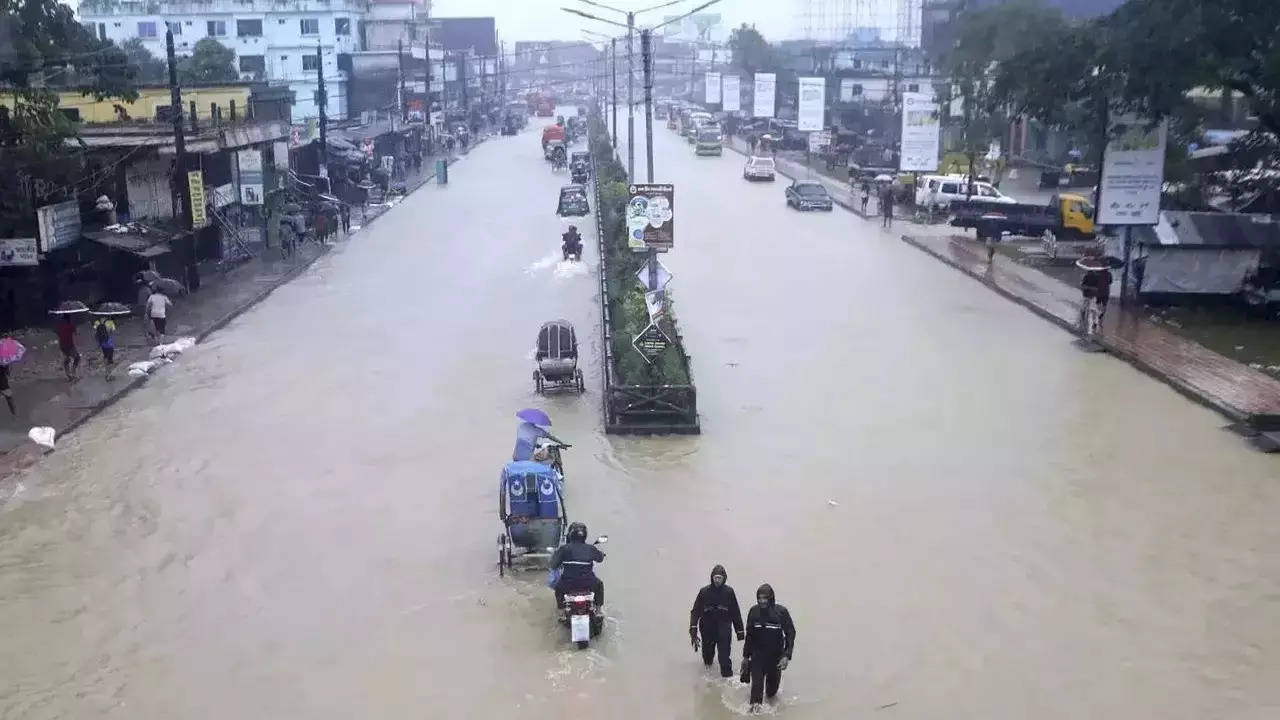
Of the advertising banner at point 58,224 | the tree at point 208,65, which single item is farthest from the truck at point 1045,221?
the tree at point 208,65

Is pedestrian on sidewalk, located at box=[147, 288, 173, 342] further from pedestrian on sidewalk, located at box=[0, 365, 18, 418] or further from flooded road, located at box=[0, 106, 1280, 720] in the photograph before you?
pedestrian on sidewalk, located at box=[0, 365, 18, 418]

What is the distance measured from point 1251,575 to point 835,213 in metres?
34.7

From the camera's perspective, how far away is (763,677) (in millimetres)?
9133

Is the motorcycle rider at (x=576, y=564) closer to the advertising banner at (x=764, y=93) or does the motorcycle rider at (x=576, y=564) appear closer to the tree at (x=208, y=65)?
the tree at (x=208, y=65)

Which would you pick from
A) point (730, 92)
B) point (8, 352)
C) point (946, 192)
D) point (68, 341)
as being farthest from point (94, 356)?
point (730, 92)

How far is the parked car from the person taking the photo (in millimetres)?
46125

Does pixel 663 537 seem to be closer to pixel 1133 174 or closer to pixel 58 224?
pixel 1133 174

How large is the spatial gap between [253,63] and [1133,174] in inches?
3007

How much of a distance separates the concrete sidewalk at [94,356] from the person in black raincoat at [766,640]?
10466 millimetres

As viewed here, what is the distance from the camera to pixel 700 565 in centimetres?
1227

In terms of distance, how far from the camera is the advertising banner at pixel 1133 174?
24.4m

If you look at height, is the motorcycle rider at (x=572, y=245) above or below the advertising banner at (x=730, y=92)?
below

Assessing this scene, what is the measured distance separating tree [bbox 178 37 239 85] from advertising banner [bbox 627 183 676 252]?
162ft

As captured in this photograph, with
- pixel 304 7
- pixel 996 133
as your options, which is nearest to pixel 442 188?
pixel 996 133
